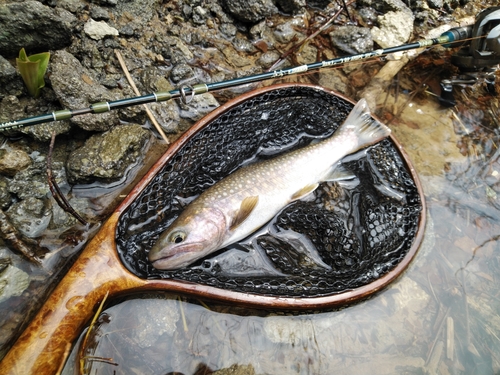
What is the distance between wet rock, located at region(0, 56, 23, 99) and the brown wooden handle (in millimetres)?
1688

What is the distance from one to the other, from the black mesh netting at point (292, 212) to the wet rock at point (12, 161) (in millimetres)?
1135

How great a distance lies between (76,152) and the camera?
3.27 meters

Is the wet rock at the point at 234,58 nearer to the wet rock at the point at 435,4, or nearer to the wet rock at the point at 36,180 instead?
the wet rock at the point at 36,180

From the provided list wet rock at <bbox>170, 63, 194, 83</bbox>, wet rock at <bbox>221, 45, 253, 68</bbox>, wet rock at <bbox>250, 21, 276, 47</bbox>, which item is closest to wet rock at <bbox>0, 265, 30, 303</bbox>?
wet rock at <bbox>170, 63, 194, 83</bbox>

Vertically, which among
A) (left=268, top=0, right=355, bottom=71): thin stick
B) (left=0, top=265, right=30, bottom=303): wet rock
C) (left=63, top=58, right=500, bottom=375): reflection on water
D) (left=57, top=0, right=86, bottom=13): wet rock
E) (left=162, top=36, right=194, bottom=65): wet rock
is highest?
(left=57, top=0, right=86, bottom=13): wet rock

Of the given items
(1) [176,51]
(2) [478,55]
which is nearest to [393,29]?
(2) [478,55]

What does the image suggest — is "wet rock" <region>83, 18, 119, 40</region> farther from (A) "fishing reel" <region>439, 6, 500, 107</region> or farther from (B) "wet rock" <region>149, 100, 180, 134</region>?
(A) "fishing reel" <region>439, 6, 500, 107</region>

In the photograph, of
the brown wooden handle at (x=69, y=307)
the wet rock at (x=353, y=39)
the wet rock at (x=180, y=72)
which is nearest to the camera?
the brown wooden handle at (x=69, y=307)

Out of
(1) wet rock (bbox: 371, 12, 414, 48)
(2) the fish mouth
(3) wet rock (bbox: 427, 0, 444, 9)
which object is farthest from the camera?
(3) wet rock (bbox: 427, 0, 444, 9)

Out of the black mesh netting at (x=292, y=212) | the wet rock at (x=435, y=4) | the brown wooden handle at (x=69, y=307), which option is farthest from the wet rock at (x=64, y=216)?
the wet rock at (x=435, y=4)

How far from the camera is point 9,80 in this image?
326 centimetres

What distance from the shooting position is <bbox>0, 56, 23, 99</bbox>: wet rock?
319 cm

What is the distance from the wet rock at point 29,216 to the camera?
9.66ft

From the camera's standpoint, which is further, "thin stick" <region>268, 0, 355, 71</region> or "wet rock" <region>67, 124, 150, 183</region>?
"thin stick" <region>268, 0, 355, 71</region>
